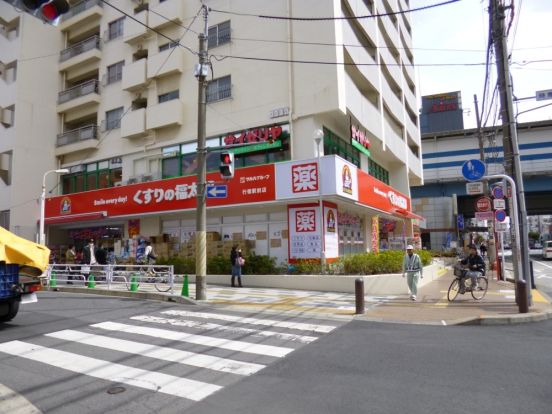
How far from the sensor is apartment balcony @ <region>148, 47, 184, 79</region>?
2300cm

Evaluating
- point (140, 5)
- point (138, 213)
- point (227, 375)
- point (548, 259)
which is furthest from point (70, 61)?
point (548, 259)

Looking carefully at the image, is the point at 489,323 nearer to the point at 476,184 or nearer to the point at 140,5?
the point at 476,184

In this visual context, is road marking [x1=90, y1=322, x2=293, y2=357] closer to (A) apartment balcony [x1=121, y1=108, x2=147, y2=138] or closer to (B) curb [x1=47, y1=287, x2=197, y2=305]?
(B) curb [x1=47, y1=287, x2=197, y2=305]

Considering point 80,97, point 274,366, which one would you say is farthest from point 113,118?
point 274,366

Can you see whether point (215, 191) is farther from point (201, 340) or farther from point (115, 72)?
point (115, 72)

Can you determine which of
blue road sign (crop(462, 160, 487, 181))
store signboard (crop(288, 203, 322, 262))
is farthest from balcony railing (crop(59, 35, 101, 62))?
blue road sign (crop(462, 160, 487, 181))

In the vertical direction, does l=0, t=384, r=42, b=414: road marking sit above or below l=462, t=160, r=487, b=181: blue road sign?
below

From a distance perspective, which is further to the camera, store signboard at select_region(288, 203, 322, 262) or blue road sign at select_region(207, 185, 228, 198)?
store signboard at select_region(288, 203, 322, 262)

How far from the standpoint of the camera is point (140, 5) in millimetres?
25734

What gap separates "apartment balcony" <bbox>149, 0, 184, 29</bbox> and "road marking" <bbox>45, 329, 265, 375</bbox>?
64.0 feet

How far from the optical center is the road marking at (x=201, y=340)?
7316 millimetres

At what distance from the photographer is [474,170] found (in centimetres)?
1216

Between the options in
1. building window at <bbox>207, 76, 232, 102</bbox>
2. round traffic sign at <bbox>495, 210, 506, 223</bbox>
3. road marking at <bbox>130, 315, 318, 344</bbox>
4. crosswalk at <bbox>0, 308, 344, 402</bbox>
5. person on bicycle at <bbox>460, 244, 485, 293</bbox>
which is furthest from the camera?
building window at <bbox>207, 76, 232, 102</bbox>

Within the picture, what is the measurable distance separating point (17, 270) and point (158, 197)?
487 inches
